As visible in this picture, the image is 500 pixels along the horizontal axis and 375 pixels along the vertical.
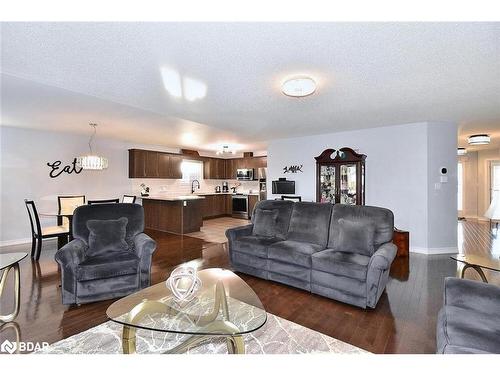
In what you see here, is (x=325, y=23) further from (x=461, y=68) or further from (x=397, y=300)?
(x=397, y=300)

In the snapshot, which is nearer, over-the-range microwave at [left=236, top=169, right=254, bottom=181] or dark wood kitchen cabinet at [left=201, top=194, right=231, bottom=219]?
dark wood kitchen cabinet at [left=201, top=194, right=231, bottom=219]

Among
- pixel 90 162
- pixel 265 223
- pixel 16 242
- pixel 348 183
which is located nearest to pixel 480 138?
pixel 348 183

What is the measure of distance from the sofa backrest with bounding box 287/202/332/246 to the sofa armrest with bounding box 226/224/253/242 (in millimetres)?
632

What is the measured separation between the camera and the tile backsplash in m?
7.19

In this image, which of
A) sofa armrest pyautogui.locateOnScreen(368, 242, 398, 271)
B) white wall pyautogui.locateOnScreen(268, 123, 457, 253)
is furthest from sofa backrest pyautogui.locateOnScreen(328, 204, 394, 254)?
white wall pyautogui.locateOnScreen(268, 123, 457, 253)

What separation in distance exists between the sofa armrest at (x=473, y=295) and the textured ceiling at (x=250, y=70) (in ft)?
5.99

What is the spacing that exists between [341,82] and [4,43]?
3.14 meters

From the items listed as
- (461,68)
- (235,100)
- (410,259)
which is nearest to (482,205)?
(410,259)

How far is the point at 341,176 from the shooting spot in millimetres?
5254

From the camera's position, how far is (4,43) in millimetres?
1972

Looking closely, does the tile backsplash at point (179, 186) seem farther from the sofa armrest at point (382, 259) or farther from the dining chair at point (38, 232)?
the sofa armrest at point (382, 259)

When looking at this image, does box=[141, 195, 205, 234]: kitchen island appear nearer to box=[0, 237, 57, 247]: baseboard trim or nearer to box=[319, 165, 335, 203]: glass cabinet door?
box=[0, 237, 57, 247]: baseboard trim

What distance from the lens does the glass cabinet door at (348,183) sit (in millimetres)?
5094

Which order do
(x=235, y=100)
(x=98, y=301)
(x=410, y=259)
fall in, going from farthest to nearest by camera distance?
(x=410, y=259)
(x=235, y=100)
(x=98, y=301)
